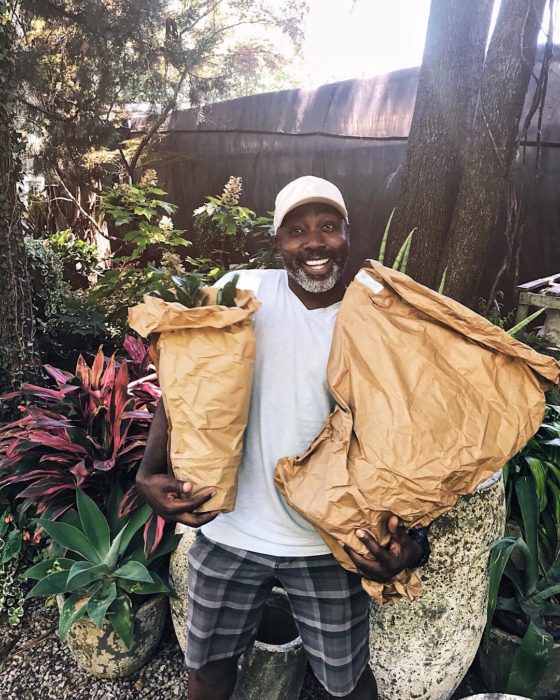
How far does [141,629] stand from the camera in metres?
2.01

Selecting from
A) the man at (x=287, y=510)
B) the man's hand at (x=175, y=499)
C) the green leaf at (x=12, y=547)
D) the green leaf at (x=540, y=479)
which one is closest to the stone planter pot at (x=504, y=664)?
the green leaf at (x=540, y=479)

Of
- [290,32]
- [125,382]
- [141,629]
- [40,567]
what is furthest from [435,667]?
[290,32]

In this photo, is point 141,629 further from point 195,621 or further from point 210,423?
point 210,423

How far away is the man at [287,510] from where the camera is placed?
4.54 feet

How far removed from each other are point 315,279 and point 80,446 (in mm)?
1411

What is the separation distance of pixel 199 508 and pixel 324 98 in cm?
524

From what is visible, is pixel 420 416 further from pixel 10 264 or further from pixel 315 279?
pixel 10 264

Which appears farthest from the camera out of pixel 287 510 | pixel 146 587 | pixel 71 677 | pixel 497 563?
pixel 71 677

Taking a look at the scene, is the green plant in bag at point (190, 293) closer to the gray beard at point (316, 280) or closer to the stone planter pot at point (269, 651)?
the gray beard at point (316, 280)

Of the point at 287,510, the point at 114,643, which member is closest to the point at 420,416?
the point at 287,510

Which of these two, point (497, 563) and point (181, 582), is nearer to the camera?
point (497, 563)

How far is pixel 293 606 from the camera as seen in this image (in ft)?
4.79

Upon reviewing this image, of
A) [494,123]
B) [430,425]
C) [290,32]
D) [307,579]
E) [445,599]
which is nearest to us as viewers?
[430,425]

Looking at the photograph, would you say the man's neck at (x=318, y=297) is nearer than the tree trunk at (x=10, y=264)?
Yes
